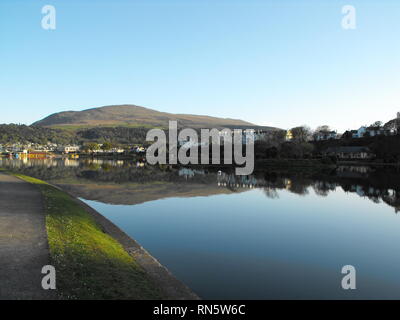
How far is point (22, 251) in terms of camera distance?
9.63 meters

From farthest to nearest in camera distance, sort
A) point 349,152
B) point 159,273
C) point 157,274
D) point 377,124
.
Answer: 1. point 377,124
2. point 349,152
3. point 159,273
4. point 157,274

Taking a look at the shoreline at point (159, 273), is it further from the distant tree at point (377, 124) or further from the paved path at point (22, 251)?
the distant tree at point (377, 124)

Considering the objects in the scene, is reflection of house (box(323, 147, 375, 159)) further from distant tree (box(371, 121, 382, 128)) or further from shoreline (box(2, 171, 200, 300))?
shoreline (box(2, 171, 200, 300))

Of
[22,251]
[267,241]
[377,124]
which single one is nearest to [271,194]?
[267,241]

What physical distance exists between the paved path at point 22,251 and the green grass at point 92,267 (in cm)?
36

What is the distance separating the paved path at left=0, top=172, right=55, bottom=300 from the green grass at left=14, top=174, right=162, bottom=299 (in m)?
0.36

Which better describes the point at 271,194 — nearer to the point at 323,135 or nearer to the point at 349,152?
the point at 349,152

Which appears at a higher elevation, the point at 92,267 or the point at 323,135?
the point at 323,135

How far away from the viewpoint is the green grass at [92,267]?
764 cm

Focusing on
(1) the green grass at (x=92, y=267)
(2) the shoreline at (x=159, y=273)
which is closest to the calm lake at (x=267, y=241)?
(2) the shoreline at (x=159, y=273)

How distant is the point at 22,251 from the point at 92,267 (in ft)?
7.73

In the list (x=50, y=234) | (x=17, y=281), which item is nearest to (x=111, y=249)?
(x=50, y=234)

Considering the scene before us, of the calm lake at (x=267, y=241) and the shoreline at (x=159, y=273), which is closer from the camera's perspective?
the shoreline at (x=159, y=273)
